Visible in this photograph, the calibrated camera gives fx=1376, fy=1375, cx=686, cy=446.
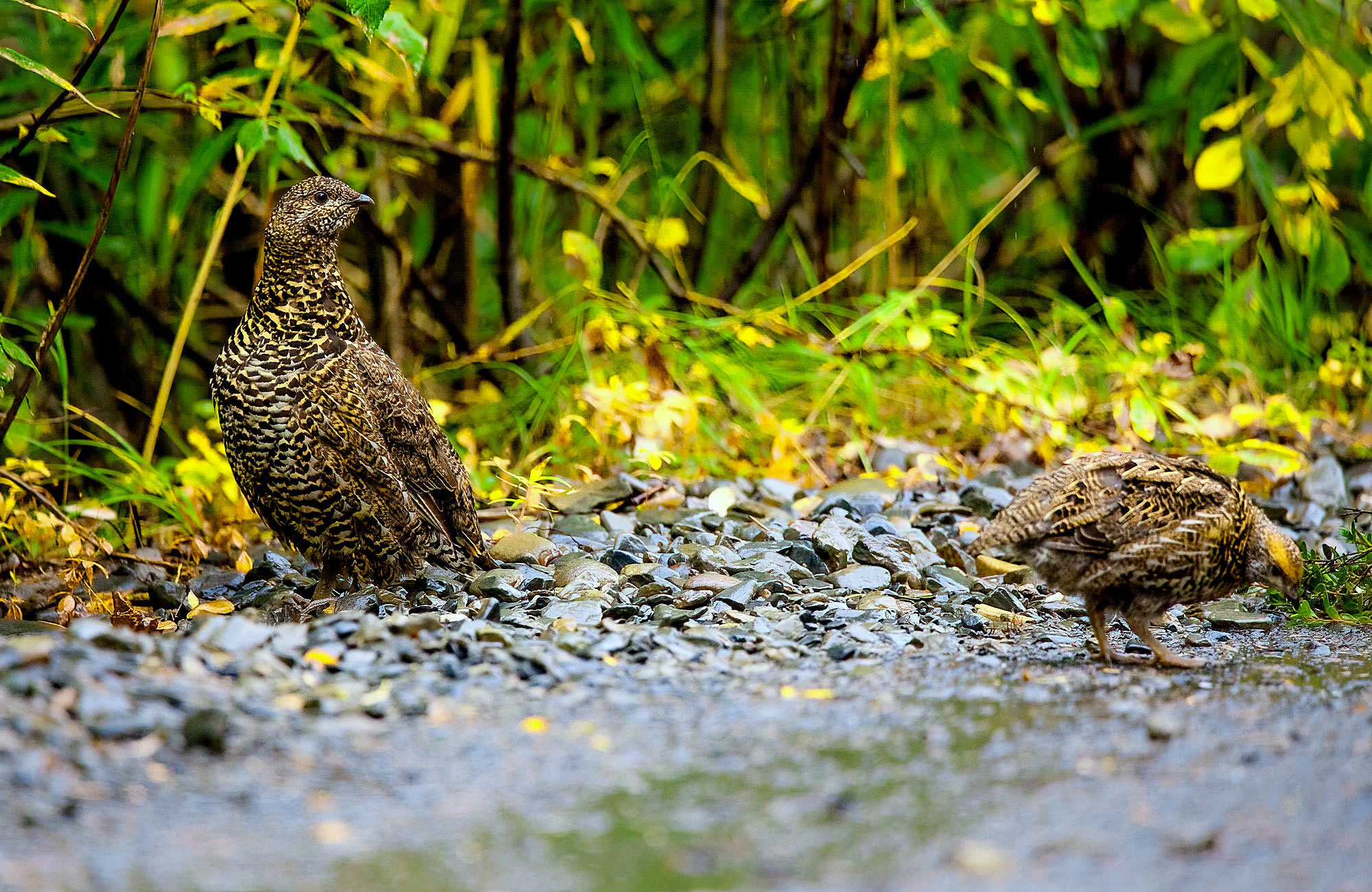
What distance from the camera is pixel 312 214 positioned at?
5094 mm

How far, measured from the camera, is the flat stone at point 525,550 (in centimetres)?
532

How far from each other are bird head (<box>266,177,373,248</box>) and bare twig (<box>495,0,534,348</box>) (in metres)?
1.87

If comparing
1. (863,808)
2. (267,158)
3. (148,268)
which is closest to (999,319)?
(267,158)

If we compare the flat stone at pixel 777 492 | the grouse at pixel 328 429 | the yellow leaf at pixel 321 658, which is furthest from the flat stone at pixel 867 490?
the yellow leaf at pixel 321 658

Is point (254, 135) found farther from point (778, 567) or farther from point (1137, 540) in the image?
point (1137, 540)

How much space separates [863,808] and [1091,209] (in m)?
7.99

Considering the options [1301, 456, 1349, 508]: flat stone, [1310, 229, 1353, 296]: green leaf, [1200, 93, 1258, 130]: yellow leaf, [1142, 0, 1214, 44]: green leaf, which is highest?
[1142, 0, 1214, 44]: green leaf

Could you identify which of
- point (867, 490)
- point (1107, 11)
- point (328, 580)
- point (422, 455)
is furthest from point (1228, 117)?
point (328, 580)

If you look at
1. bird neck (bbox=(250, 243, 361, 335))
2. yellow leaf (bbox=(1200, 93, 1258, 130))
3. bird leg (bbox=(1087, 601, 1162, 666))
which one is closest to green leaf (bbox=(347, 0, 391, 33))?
bird neck (bbox=(250, 243, 361, 335))

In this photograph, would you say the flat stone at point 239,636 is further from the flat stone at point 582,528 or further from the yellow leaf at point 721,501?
the yellow leaf at point 721,501

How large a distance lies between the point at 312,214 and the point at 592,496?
67.6 inches

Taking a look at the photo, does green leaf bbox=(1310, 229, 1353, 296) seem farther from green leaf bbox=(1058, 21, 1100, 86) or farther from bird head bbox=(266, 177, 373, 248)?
bird head bbox=(266, 177, 373, 248)

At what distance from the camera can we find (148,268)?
763 cm

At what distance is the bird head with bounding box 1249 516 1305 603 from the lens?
4.47 metres
